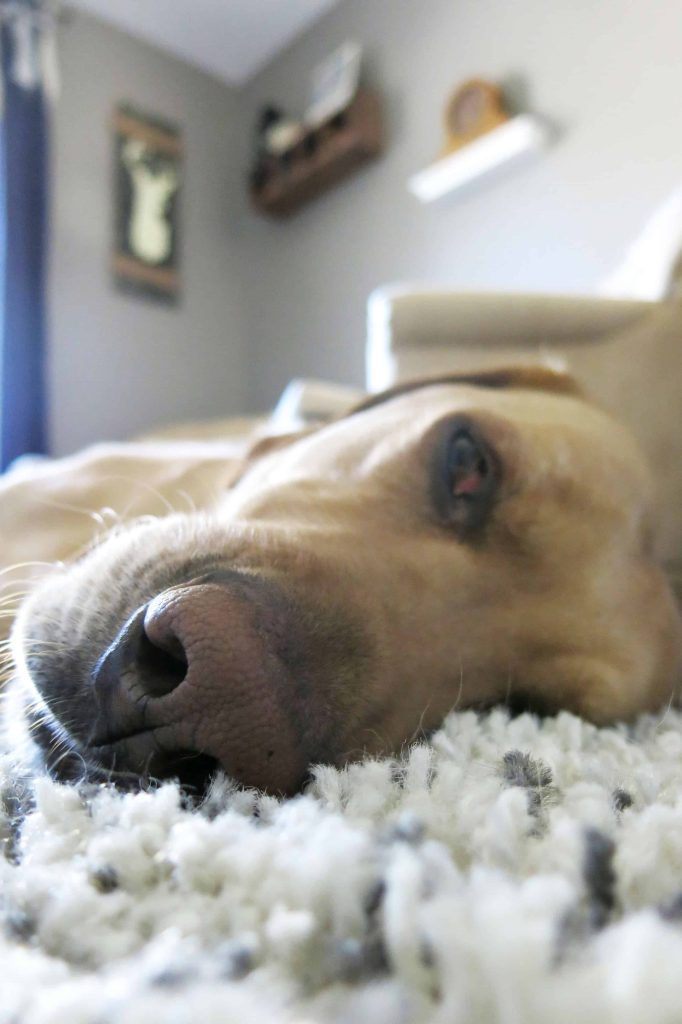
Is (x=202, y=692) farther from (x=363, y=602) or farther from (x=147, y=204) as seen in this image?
(x=147, y=204)

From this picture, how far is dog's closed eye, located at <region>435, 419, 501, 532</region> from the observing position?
0.88 metres

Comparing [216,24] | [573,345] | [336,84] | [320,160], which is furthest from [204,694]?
[216,24]

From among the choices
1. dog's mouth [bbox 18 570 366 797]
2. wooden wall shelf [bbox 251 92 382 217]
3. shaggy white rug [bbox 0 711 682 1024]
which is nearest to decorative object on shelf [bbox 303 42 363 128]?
wooden wall shelf [bbox 251 92 382 217]

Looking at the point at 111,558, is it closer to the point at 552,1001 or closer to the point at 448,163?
the point at 552,1001

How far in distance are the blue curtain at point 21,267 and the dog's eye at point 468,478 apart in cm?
296

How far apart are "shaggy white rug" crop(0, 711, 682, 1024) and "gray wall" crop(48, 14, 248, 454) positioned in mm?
3563

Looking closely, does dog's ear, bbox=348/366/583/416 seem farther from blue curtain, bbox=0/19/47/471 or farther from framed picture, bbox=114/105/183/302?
framed picture, bbox=114/105/183/302

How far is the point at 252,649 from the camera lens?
0.53 meters

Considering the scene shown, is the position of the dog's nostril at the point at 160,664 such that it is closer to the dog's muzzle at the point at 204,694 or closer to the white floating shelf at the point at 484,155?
the dog's muzzle at the point at 204,694

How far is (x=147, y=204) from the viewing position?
416 cm

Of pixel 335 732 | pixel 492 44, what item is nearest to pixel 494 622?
pixel 335 732

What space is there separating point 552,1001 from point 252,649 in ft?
0.96

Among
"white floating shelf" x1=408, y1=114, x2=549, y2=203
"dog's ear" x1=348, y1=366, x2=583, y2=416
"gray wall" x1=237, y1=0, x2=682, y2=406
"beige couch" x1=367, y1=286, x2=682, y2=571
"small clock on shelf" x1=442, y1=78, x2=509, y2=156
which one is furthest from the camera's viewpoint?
"small clock on shelf" x1=442, y1=78, x2=509, y2=156

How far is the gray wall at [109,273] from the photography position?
12.7ft
